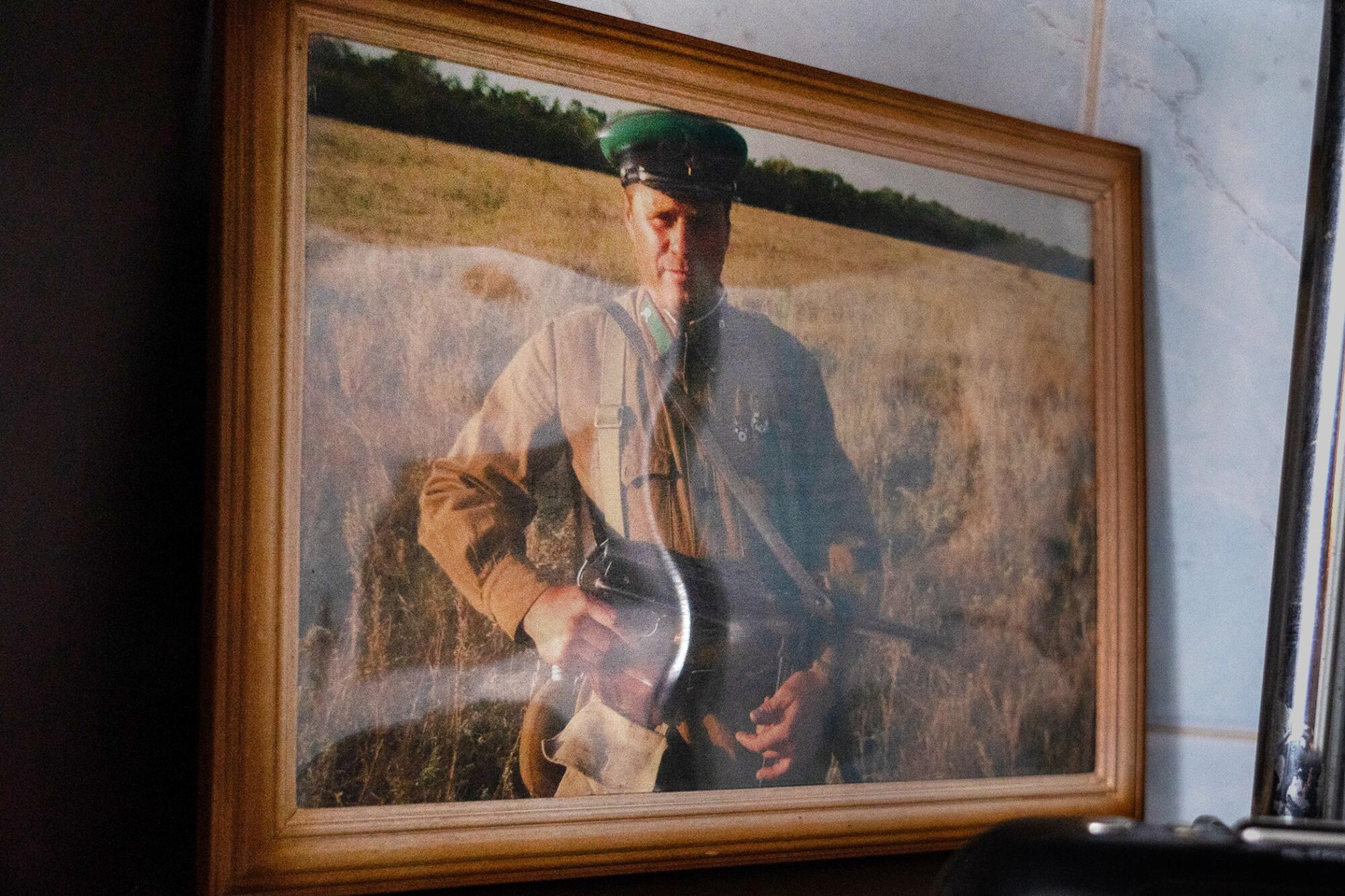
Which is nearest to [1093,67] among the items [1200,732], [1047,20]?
[1047,20]

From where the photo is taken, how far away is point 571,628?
448 millimetres

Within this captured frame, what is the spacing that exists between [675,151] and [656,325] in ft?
0.29

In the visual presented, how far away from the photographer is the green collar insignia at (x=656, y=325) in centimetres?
48

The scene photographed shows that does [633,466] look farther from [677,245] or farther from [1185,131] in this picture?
[1185,131]

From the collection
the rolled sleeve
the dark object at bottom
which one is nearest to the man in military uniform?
the rolled sleeve

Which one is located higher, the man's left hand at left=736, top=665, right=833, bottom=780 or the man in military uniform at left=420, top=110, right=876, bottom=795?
the man in military uniform at left=420, top=110, right=876, bottom=795

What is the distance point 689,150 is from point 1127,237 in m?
0.31

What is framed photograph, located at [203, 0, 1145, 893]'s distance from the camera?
1.34 ft

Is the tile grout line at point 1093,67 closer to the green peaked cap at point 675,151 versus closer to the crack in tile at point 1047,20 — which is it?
the crack in tile at point 1047,20

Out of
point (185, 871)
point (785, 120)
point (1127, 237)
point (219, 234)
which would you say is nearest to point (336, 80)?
point (219, 234)

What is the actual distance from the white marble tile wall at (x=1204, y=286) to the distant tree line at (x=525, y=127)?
128 millimetres

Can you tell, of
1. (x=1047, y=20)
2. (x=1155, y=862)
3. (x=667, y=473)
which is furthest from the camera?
(x=1047, y=20)

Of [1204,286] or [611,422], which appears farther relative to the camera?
[1204,286]

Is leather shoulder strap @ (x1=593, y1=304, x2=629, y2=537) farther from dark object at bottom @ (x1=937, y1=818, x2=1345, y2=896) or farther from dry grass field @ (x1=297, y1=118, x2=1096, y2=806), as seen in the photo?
dark object at bottom @ (x1=937, y1=818, x2=1345, y2=896)
